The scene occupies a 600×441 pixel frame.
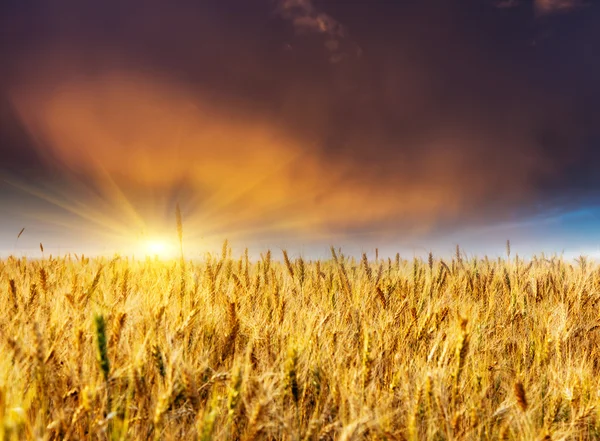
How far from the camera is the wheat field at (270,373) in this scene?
1604mm

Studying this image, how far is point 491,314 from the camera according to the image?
4.09m

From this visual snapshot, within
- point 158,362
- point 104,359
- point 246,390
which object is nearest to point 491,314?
point 246,390

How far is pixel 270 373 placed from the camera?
166 cm

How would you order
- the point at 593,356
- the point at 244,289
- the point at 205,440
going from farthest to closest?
the point at 244,289 < the point at 593,356 < the point at 205,440

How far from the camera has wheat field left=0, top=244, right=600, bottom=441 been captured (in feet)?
5.26

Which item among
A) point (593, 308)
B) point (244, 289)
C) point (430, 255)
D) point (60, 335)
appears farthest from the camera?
point (430, 255)

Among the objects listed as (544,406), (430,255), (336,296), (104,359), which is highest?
(430,255)

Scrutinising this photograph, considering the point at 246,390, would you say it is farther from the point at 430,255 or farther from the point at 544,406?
the point at 430,255

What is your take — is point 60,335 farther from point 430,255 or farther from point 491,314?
point 430,255

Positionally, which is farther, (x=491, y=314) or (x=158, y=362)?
(x=491, y=314)

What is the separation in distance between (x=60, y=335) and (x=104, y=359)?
79cm

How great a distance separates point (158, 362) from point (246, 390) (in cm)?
42

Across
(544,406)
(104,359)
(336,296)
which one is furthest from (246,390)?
(336,296)

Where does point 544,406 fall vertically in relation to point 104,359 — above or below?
below
